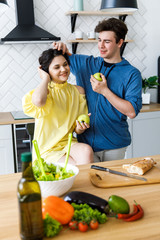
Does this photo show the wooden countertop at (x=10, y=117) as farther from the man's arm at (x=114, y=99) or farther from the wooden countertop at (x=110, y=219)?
the wooden countertop at (x=110, y=219)

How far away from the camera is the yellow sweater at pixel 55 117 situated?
192 centimetres

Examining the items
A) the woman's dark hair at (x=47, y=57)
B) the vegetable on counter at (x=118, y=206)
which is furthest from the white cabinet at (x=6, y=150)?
the vegetable on counter at (x=118, y=206)

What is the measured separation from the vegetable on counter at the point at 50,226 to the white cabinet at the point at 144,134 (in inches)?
104

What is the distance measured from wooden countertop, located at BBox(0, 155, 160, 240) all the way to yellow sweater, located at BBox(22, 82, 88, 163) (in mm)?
538

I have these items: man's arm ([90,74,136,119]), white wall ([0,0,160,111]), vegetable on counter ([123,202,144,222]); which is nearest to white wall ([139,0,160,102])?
white wall ([0,0,160,111])

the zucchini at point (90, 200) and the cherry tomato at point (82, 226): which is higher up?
the zucchini at point (90, 200)

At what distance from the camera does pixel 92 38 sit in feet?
11.9

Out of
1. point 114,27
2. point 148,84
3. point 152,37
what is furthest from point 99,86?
point 152,37

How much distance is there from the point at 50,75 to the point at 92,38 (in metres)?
1.79

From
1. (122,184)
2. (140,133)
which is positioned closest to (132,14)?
(140,133)

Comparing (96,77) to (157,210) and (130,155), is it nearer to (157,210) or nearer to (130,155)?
(157,210)

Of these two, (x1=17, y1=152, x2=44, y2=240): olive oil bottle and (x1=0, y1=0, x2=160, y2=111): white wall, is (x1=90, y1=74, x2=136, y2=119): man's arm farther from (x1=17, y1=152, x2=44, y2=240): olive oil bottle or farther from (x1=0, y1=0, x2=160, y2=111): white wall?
(x1=0, y1=0, x2=160, y2=111): white wall

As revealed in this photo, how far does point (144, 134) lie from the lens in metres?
3.59

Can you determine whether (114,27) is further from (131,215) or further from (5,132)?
(5,132)
